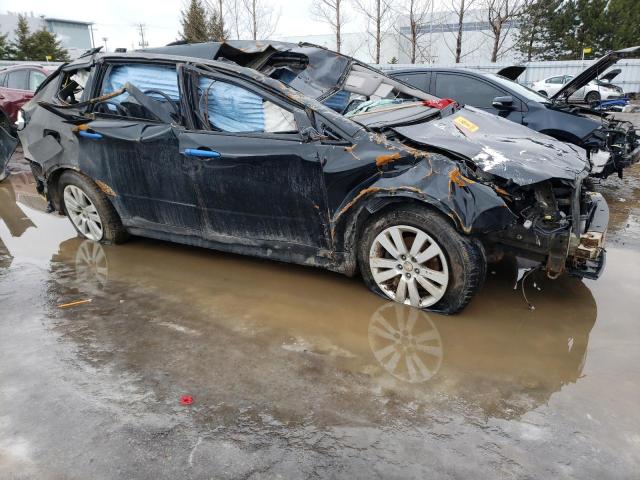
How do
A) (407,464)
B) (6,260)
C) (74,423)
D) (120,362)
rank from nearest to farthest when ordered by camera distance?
(407,464), (74,423), (120,362), (6,260)

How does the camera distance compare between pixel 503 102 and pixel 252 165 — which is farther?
pixel 503 102

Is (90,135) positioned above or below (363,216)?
above

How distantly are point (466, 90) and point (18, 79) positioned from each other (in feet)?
28.3

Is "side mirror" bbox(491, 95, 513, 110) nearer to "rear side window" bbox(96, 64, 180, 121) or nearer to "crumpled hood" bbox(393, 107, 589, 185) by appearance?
"crumpled hood" bbox(393, 107, 589, 185)

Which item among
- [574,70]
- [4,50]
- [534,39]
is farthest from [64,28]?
[574,70]

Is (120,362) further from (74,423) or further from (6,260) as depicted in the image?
(6,260)

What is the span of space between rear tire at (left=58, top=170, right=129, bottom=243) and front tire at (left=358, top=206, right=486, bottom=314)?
8.20 ft

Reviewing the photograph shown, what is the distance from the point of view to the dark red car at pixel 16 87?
947 cm

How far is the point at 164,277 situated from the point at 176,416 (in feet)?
6.16

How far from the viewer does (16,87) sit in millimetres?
9852

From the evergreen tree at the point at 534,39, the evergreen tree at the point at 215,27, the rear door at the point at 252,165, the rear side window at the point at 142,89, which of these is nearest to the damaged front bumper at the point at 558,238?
the rear door at the point at 252,165

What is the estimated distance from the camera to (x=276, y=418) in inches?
95.3


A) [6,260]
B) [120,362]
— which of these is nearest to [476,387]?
[120,362]

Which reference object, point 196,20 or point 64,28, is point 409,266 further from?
point 64,28
